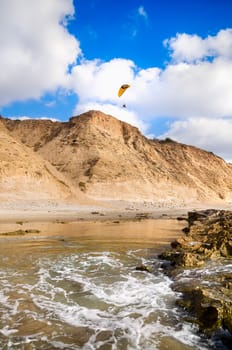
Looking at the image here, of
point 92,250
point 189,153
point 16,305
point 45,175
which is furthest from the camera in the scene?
point 189,153

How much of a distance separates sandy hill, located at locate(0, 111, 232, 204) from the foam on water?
1706 inches

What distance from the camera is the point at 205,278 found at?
920 centimetres

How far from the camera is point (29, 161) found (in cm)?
4897

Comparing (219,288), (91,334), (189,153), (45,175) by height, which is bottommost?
(91,334)

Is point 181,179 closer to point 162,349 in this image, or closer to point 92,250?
point 92,250

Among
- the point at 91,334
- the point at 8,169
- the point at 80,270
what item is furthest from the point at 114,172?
the point at 91,334

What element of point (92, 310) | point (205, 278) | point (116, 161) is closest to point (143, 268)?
point (205, 278)

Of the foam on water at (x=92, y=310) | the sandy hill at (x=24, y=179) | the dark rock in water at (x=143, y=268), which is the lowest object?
the foam on water at (x=92, y=310)

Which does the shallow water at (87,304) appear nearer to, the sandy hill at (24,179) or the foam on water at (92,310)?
the foam on water at (92,310)

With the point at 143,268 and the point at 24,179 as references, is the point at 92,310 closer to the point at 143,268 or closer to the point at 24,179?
the point at 143,268

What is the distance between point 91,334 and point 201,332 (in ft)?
6.16

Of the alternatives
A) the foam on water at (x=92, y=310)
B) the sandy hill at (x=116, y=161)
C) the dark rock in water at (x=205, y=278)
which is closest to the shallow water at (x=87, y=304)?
the foam on water at (x=92, y=310)

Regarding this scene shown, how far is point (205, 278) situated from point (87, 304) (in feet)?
10.9

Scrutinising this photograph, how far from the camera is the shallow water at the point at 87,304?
5.80 m
